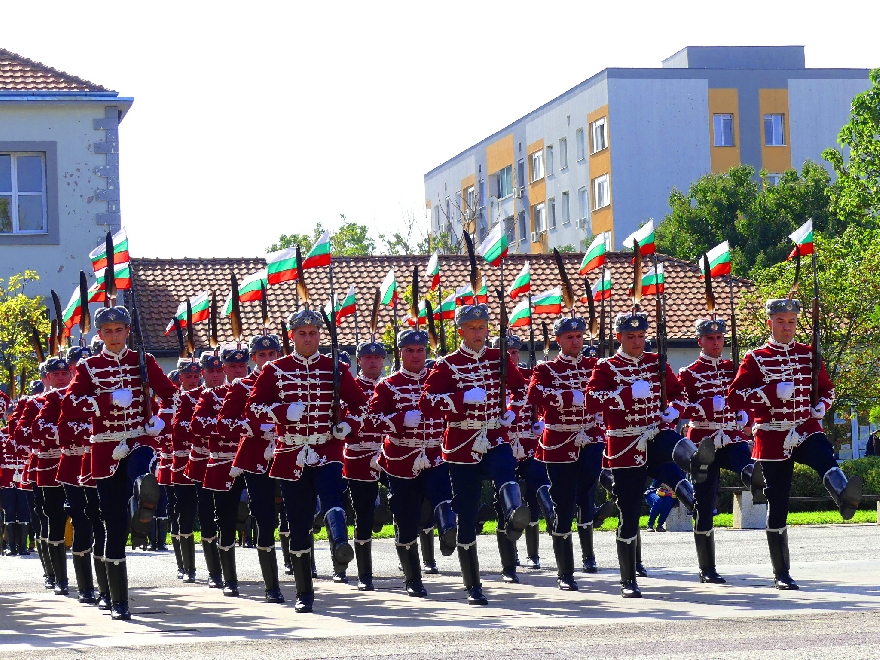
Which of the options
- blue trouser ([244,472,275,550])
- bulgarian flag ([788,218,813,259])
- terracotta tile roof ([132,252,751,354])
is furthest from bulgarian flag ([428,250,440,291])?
terracotta tile roof ([132,252,751,354])

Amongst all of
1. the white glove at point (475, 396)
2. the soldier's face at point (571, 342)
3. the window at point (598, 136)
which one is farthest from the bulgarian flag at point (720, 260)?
the window at point (598, 136)

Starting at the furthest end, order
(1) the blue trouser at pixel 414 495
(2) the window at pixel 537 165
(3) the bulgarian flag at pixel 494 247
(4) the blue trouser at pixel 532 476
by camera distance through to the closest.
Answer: (2) the window at pixel 537 165 → (3) the bulgarian flag at pixel 494 247 → (4) the blue trouser at pixel 532 476 → (1) the blue trouser at pixel 414 495

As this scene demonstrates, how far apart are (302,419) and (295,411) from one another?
16 centimetres

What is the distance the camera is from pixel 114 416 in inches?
487

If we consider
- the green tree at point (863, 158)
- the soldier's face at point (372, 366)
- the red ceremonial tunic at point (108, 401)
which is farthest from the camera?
the green tree at point (863, 158)

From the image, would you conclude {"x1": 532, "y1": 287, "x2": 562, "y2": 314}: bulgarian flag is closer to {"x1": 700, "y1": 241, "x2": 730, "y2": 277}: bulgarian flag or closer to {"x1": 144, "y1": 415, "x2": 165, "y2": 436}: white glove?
{"x1": 700, "y1": 241, "x2": 730, "y2": 277}: bulgarian flag

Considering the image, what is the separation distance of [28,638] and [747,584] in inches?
227

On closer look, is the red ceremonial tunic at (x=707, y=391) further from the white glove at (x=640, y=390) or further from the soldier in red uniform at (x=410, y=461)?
the soldier in red uniform at (x=410, y=461)

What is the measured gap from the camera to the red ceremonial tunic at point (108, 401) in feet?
40.3

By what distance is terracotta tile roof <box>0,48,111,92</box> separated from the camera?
30.2 metres

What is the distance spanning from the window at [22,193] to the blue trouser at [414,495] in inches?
721

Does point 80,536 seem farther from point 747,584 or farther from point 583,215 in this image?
point 583,215

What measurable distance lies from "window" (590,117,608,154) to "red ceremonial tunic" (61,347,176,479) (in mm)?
44326

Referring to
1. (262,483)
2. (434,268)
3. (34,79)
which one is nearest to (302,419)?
(262,483)
